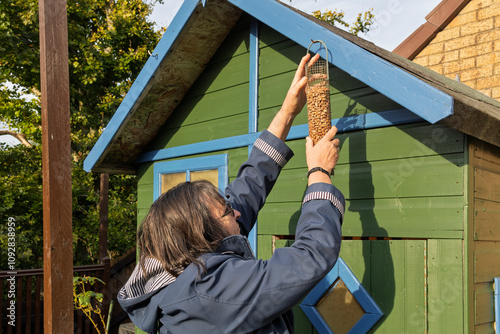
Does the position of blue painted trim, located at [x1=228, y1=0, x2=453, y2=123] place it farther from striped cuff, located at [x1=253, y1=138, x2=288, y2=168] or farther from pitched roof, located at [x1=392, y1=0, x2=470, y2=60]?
pitched roof, located at [x1=392, y1=0, x2=470, y2=60]

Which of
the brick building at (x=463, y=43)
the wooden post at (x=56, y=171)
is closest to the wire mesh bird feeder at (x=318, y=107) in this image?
the wooden post at (x=56, y=171)

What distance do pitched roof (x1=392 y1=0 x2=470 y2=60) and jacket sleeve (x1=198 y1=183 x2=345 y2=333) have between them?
603cm

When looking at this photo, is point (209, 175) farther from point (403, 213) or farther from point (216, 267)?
point (216, 267)

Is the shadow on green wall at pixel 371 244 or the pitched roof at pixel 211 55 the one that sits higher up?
the pitched roof at pixel 211 55

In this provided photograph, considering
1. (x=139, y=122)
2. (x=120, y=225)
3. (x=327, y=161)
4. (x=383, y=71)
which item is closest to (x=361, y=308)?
(x=327, y=161)

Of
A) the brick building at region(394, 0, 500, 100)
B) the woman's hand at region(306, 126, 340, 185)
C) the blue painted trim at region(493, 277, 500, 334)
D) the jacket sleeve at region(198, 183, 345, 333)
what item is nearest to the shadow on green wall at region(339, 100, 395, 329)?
the blue painted trim at region(493, 277, 500, 334)

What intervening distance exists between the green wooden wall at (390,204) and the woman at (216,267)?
90 centimetres

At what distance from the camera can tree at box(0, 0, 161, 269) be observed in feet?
35.3

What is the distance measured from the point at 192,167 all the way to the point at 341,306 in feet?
6.15

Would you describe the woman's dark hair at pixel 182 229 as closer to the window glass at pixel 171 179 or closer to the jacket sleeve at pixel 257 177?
the jacket sleeve at pixel 257 177

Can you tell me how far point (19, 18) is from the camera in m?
11.0

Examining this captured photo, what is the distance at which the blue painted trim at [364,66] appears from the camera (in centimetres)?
228

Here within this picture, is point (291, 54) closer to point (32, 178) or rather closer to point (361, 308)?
point (361, 308)

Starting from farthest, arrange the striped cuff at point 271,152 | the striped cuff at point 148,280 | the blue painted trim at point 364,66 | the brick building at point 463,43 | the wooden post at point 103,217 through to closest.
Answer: the wooden post at point 103,217, the brick building at point 463,43, the striped cuff at point 271,152, the blue painted trim at point 364,66, the striped cuff at point 148,280
